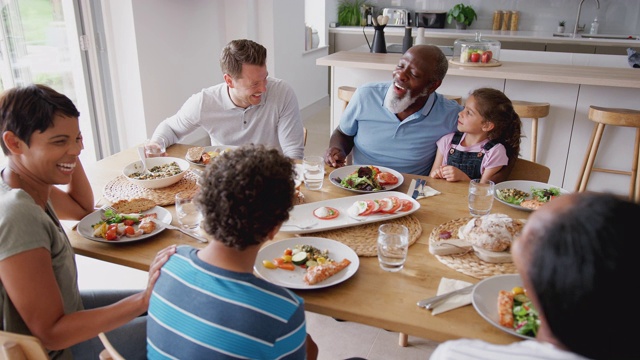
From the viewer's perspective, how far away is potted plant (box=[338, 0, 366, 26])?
21.4 ft

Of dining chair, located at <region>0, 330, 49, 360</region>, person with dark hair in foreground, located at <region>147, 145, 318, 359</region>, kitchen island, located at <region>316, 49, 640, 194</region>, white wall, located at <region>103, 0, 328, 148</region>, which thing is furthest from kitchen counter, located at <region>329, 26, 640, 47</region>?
dining chair, located at <region>0, 330, 49, 360</region>

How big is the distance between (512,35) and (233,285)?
551 centimetres

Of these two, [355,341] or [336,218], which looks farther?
[355,341]

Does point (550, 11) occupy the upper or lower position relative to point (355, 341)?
upper

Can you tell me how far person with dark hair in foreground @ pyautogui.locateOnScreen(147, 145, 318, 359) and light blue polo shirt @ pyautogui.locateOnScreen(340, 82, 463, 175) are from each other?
142cm

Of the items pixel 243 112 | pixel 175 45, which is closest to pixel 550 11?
pixel 175 45

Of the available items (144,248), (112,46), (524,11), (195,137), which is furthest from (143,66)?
(524,11)

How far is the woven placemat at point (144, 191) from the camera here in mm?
1811

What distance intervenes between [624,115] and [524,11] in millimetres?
3530

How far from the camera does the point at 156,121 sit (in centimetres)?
407

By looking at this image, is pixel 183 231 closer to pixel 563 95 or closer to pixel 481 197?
pixel 481 197

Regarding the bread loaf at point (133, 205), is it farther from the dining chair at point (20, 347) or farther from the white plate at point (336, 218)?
the dining chair at point (20, 347)

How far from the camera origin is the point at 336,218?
1.65 meters

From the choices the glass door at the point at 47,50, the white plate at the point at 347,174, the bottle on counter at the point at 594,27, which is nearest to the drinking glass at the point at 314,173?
the white plate at the point at 347,174
